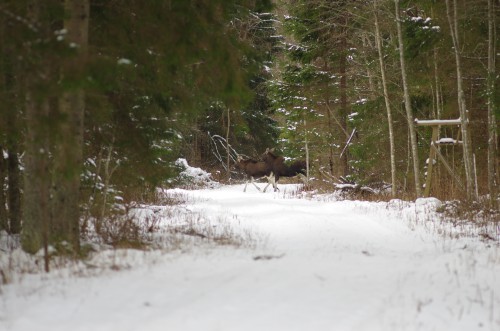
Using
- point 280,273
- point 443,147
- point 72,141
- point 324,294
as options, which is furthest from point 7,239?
point 443,147

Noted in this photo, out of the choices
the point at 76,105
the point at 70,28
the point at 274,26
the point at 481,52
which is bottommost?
the point at 76,105

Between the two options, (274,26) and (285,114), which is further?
(274,26)

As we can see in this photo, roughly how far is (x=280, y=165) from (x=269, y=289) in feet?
49.0

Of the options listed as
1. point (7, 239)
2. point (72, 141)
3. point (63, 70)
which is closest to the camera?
point (63, 70)

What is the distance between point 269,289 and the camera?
14.0 feet

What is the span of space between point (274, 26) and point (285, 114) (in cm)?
1034

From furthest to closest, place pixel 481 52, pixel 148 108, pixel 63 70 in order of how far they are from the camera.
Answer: pixel 481 52 < pixel 148 108 < pixel 63 70

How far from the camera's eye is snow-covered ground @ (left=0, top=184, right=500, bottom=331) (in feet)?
11.8

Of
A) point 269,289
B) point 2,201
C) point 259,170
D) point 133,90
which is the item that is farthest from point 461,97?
point 2,201

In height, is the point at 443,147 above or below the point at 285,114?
below

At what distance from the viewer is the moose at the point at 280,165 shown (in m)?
19.0

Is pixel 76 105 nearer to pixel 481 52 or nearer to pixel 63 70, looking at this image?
pixel 63 70

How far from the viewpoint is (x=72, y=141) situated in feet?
14.7

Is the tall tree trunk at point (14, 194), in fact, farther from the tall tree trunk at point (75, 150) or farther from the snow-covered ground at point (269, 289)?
the snow-covered ground at point (269, 289)
